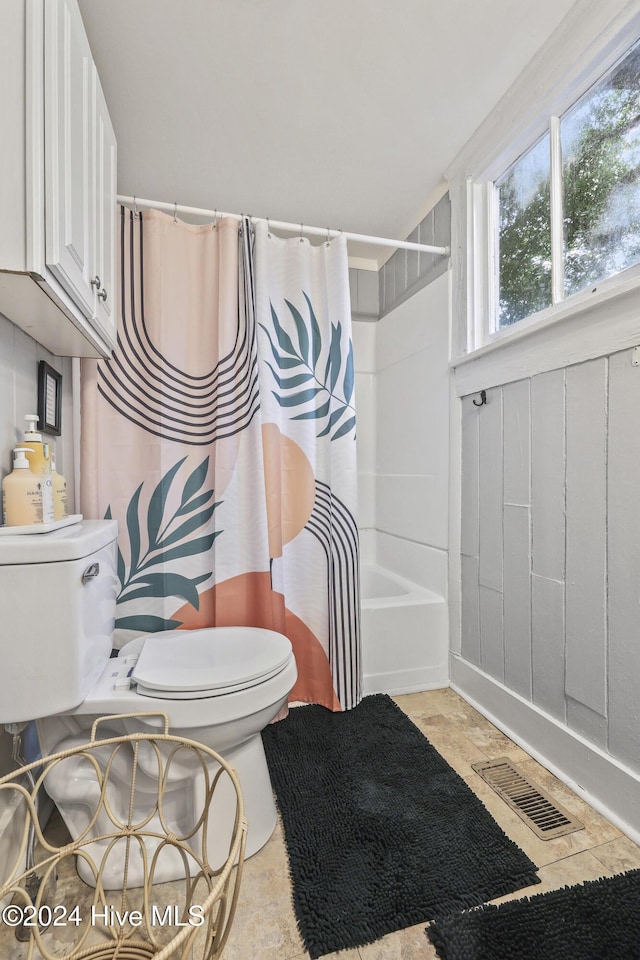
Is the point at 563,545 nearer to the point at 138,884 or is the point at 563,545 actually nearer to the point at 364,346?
the point at 138,884

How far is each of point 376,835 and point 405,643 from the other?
0.87 meters

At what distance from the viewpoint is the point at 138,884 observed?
1.15m

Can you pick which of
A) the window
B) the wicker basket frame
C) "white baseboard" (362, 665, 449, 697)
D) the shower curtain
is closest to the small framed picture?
the shower curtain

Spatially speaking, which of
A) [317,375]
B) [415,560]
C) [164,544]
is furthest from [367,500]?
[164,544]

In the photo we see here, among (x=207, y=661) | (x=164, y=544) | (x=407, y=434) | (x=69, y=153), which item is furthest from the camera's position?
(x=407, y=434)

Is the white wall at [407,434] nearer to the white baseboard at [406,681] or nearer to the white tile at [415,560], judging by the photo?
the white tile at [415,560]

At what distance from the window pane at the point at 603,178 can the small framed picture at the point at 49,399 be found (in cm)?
166

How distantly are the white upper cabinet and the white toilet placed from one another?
548 mm

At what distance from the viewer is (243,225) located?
1.81 m

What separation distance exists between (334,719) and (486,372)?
1448 millimetres

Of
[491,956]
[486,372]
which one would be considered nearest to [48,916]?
[491,956]

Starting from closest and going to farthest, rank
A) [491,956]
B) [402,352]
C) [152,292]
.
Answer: [491,956] < [152,292] < [402,352]

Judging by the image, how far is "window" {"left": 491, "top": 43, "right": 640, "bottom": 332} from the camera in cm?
137

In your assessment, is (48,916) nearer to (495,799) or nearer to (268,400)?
(495,799)
